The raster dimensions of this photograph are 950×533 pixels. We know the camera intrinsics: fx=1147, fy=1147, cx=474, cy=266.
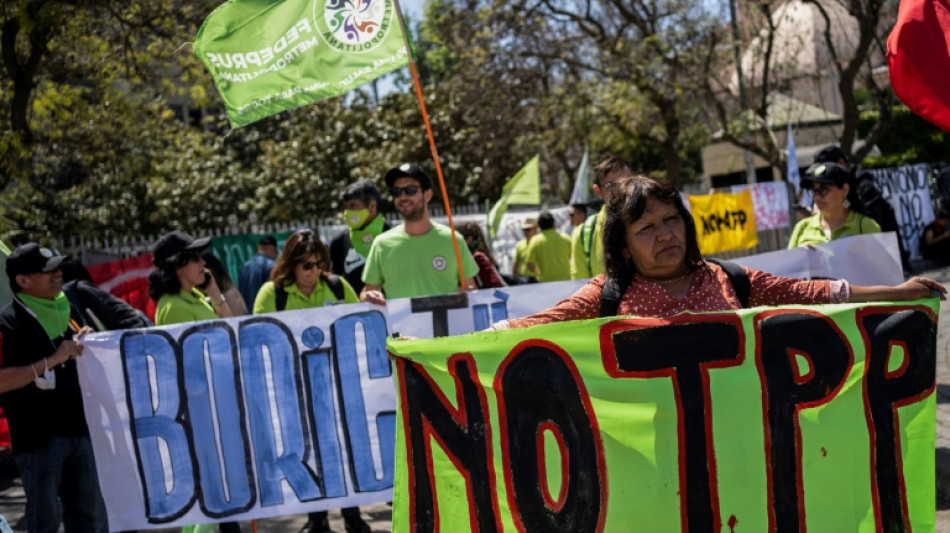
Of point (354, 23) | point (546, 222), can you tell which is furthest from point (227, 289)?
point (546, 222)

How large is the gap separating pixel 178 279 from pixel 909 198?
52.9 feet

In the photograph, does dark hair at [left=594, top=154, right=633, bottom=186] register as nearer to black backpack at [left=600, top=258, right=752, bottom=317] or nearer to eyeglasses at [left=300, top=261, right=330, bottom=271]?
eyeglasses at [left=300, top=261, right=330, bottom=271]

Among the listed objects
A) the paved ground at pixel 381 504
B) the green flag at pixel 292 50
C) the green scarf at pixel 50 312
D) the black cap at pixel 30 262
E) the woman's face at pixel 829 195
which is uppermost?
the green flag at pixel 292 50

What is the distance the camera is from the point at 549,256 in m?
12.8

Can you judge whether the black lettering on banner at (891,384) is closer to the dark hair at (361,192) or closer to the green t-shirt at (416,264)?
the green t-shirt at (416,264)

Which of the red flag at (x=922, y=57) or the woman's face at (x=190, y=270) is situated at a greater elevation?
the red flag at (x=922, y=57)

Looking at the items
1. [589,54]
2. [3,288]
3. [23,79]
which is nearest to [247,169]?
[589,54]

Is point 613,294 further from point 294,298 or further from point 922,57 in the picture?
point 294,298

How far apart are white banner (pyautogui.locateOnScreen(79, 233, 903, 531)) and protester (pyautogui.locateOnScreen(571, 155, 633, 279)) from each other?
120 centimetres

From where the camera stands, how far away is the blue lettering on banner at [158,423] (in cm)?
571

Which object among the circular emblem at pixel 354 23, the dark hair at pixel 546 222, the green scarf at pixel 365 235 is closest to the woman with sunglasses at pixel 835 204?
the circular emblem at pixel 354 23

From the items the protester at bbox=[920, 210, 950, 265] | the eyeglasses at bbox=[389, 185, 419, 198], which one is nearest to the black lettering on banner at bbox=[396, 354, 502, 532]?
the eyeglasses at bbox=[389, 185, 419, 198]

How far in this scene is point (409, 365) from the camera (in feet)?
A: 13.4

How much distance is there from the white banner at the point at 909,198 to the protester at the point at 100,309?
15261mm
